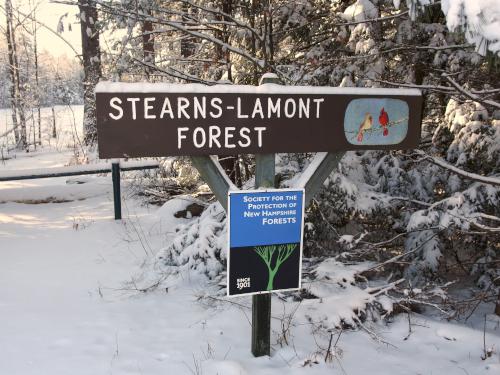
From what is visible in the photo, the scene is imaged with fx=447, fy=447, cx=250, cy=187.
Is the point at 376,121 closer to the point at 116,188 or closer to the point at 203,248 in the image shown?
the point at 203,248

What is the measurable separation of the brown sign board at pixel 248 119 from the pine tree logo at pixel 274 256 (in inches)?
25.5

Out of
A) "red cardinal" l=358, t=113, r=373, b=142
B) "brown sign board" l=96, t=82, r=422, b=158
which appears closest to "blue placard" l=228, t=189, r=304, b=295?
"brown sign board" l=96, t=82, r=422, b=158

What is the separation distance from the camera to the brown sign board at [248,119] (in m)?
2.53

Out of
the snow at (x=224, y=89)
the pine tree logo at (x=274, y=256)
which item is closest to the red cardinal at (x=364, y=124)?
the snow at (x=224, y=89)

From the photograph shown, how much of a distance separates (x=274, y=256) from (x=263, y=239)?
153mm

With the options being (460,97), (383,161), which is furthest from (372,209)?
(460,97)

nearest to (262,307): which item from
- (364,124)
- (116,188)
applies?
(364,124)

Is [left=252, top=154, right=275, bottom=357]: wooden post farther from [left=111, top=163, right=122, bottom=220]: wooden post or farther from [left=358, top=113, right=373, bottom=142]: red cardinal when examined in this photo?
[left=111, top=163, right=122, bottom=220]: wooden post

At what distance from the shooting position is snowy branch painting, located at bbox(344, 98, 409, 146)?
2.93 meters

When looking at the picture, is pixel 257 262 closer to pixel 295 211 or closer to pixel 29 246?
pixel 295 211

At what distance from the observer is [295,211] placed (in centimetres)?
294

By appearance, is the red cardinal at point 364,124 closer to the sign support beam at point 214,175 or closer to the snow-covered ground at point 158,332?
the sign support beam at point 214,175

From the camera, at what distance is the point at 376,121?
117 inches

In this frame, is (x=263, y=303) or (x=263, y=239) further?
(x=263, y=303)
